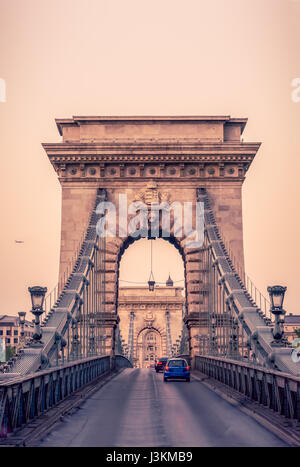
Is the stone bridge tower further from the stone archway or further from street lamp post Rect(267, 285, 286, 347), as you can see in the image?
the stone archway

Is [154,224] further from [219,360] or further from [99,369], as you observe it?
[219,360]

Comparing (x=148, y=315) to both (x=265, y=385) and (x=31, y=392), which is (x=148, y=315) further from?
(x=31, y=392)

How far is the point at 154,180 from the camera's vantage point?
134ft

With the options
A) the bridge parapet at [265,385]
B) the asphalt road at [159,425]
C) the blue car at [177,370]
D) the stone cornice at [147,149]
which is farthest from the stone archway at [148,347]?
the asphalt road at [159,425]

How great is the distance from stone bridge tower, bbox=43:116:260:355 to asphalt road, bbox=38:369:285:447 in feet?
61.9

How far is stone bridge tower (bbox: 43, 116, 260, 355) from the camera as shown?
132 feet

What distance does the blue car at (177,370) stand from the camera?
31.6m

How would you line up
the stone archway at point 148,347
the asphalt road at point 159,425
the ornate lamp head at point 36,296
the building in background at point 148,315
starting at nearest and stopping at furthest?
the asphalt road at point 159,425 < the ornate lamp head at point 36,296 < the building in background at point 148,315 < the stone archway at point 148,347

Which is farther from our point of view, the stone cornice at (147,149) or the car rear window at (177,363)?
the stone cornice at (147,149)

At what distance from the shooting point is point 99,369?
33.6 meters

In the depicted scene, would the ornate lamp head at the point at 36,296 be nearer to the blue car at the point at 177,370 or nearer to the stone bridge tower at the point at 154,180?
the blue car at the point at 177,370

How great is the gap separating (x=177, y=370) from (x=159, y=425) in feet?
58.7

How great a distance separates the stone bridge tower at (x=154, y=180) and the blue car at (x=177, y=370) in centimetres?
733
